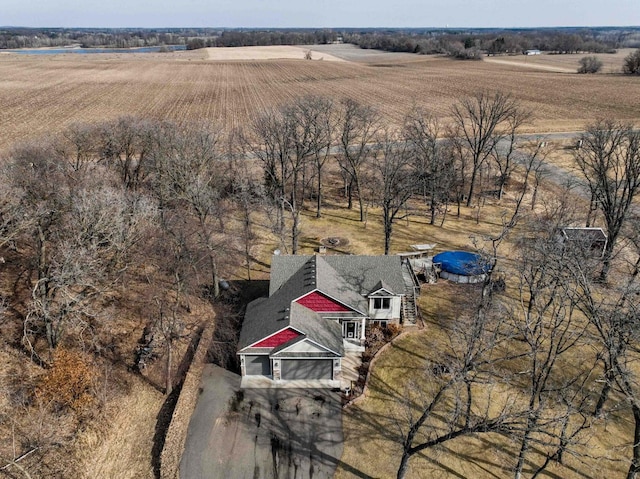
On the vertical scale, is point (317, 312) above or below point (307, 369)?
above

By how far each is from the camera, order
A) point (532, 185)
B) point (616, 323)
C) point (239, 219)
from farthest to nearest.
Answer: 1. point (532, 185)
2. point (239, 219)
3. point (616, 323)

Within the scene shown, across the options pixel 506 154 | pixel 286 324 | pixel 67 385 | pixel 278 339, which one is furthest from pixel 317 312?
pixel 506 154

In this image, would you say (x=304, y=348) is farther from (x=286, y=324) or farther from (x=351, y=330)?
(x=351, y=330)

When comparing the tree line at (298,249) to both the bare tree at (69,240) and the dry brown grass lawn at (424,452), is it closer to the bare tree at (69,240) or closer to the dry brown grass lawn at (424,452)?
the bare tree at (69,240)

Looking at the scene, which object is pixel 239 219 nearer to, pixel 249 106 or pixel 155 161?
pixel 155 161

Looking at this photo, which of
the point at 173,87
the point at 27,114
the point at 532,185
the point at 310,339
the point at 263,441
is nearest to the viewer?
the point at 263,441

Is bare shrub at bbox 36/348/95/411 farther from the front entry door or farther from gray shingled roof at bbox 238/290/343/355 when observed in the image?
the front entry door

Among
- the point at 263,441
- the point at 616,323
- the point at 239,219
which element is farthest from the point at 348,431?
the point at 239,219
